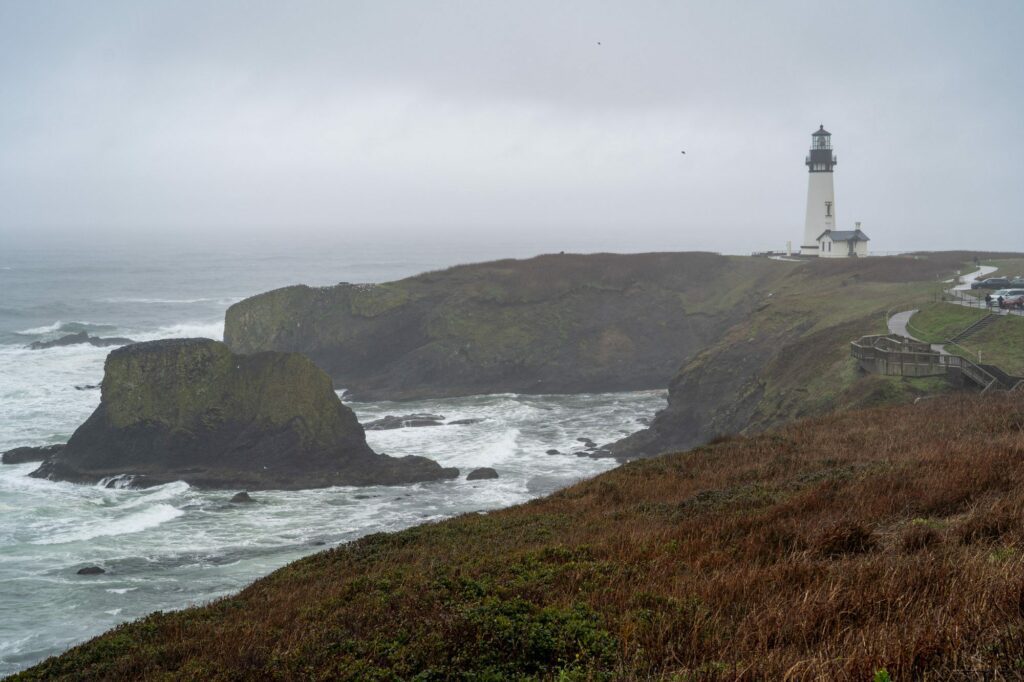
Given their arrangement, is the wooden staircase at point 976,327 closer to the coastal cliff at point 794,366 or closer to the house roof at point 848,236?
the coastal cliff at point 794,366

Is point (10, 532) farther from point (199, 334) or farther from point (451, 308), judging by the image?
point (199, 334)

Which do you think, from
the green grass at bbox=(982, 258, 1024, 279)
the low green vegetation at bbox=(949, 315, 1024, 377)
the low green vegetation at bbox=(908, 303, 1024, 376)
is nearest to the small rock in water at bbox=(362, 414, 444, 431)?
the low green vegetation at bbox=(908, 303, 1024, 376)

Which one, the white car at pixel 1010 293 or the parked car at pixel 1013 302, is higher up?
the white car at pixel 1010 293

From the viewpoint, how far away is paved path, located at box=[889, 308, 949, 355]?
106ft

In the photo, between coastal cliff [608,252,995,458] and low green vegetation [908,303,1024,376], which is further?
coastal cliff [608,252,995,458]

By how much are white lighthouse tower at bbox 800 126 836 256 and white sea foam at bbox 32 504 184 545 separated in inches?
2516

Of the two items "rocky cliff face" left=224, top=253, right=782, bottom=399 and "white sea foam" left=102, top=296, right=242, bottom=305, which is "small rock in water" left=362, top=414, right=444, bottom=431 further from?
"white sea foam" left=102, top=296, right=242, bottom=305

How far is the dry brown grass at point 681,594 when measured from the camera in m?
5.90

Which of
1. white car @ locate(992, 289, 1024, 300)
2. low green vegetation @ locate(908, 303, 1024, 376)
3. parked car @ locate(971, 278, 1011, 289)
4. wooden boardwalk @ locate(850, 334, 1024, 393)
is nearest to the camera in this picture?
wooden boardwalk @ locate(850, 334, 1024, 393)

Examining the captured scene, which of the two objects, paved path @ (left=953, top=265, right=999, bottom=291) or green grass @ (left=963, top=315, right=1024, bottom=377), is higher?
paved path @ (left=953, top=265, right=999, bottom=291)

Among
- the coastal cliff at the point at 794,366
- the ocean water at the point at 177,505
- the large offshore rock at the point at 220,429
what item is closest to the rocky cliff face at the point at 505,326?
the ocean water at the point at 177,505

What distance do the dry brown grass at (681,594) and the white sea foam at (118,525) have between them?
50.1 ft

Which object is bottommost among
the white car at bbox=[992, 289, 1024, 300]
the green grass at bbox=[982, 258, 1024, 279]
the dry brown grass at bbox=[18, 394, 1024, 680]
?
the dry brown grass at bbox=[18, 394, 1024, 680]

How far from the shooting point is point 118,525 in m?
28.4
